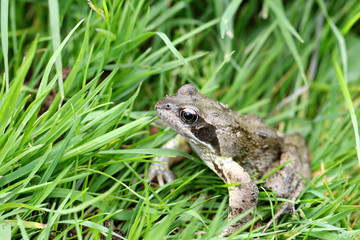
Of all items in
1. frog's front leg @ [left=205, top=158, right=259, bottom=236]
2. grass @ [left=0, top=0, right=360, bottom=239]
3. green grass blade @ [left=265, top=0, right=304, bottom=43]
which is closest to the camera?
grass @ [left=0, top=0, right=360, bottom=239]

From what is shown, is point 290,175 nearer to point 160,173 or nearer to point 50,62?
point 160,173

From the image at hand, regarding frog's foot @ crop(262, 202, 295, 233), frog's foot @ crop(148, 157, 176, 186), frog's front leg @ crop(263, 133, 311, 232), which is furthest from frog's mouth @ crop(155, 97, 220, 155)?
frog's foot @ crop(262, 202, 295, 233)

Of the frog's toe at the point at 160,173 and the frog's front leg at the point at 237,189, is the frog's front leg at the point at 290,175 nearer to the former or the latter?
the frog's front leg at the point at 237,189

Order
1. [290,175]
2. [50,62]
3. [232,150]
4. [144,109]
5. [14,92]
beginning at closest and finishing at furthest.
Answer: [14,92] → [50,62] → [232,150] → [290,175] → [144,109]

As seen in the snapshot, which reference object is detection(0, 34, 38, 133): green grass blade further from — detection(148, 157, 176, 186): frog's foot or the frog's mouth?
detection(148, 157, 176, 186): frog's foot

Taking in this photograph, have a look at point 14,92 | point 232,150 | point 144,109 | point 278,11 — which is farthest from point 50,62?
point 278,11

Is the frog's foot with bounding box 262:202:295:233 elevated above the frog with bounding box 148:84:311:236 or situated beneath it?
situated beneath

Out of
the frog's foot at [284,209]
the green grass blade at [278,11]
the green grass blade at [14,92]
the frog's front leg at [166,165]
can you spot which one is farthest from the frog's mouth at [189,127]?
the green grass blade at [278,11]

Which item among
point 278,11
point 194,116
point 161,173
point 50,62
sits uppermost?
point 278,11
